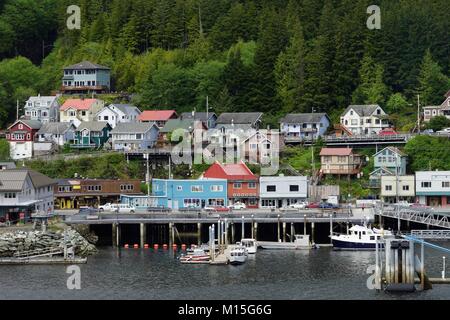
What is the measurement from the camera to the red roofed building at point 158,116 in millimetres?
90125

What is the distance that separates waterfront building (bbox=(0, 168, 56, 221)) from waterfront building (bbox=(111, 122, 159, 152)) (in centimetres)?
1510

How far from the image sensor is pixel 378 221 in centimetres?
6950

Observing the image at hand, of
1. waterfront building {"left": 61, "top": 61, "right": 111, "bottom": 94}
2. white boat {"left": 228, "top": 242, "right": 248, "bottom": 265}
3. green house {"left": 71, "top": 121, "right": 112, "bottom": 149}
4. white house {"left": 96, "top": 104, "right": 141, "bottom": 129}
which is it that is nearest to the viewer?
white boat {"left": 228, "top": 242, "right": 248, "bottom": 265}

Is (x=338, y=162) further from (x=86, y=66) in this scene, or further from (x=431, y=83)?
(x=86, y=66)

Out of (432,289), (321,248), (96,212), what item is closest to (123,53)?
(96,212)

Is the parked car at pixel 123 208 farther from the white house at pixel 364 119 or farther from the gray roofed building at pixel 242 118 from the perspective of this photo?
the white house at pixel 364 119

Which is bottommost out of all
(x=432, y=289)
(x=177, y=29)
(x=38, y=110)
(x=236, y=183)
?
(x=432, y=289)

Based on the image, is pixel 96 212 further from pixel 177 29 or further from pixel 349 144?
pixel 177 29

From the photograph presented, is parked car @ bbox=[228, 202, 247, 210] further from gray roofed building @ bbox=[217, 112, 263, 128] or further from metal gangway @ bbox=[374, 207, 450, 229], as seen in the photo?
gray roofed building @ bbox=[217, 112, 263, 128]

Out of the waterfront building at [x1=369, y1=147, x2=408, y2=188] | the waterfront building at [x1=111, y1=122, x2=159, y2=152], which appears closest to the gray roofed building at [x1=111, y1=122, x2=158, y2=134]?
the waterfront building at [x1=111, y1=122, x2=159, y2=152]

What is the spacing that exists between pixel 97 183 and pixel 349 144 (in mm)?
18376

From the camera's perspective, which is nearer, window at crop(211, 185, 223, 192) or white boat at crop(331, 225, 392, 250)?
white boat at crop(331, 225, 392, 250)

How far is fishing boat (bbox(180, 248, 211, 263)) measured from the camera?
6000 cm

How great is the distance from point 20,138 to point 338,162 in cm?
2528
